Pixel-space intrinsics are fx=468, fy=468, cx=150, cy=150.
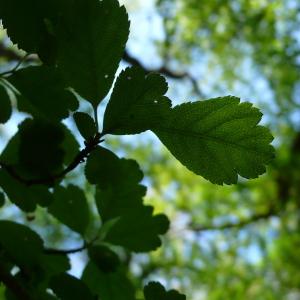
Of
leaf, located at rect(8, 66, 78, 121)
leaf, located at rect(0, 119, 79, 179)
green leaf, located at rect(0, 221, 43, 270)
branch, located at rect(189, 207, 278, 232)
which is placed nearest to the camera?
leaf, located at rect(0, 119, 79, 179)

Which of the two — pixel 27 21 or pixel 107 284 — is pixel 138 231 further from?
pixel 27 21

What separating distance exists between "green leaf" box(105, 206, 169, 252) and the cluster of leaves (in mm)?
244

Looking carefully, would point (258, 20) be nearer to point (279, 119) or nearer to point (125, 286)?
point (279, 119)

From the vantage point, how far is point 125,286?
3.63ft

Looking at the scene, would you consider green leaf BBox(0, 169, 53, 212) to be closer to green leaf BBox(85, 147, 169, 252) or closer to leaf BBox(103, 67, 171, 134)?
green leaf BBox(85, 147, 169, 252)

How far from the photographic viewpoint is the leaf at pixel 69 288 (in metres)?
0.78

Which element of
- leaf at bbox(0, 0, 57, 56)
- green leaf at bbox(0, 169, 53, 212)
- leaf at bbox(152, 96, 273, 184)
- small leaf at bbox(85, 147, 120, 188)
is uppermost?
leaf at bbox(152, 96, 273, 184)

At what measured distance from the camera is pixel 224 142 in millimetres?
774

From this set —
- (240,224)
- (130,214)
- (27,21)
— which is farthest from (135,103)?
(240,224)

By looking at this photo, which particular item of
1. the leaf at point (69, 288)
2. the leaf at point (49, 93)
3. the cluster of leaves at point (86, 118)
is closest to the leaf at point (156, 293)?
the cluster of leaves at point (86, 118)

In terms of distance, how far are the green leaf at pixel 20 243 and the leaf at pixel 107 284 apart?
204 mm

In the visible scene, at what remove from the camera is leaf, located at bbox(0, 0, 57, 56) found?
2.40 feet

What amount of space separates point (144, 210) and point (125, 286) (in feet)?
0.60

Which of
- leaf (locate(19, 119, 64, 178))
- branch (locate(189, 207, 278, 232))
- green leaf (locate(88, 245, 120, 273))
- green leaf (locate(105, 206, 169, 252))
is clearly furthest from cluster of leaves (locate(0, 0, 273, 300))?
branch (locate(189, 207, 278, 232))
